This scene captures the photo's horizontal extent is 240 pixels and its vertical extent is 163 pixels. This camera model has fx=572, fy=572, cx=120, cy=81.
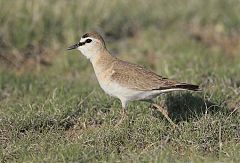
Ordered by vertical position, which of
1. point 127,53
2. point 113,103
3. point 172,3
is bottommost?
point 113,103

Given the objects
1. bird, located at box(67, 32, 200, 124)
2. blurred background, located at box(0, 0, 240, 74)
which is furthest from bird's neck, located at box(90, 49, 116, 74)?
blurred background, located at box(0, 0, 240, 74)

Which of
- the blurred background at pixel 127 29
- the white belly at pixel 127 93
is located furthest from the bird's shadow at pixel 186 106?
the blurred background at pixel 127 29

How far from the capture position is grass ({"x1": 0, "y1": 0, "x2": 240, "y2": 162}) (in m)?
5.46

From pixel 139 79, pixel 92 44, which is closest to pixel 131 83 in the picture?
pixel 139 79

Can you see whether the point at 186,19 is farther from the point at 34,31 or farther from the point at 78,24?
the point at 34,31

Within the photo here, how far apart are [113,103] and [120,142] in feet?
3.95

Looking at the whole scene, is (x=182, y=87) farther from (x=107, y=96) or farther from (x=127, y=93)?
(x=107, y=96)

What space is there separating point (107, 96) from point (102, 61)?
2.31 feet

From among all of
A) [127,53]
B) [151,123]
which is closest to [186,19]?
[127,53]

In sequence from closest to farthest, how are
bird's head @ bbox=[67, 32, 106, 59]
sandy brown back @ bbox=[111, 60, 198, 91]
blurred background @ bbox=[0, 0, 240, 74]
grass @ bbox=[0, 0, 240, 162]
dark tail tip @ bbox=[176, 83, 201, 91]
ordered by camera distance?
grass @ bbox=[0, 0, 240, 162] < dark tail tip @ bbox=[176, 83, 201, 91] < sandy brown back @ bbox=[111, 60, 198, 91] < bird's head @ bbox=[67, 32, 106, 59] < blurred background @ bbox=[0, 0, 240, 74]

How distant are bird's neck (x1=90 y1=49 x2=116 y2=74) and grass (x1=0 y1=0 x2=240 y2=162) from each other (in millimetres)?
547

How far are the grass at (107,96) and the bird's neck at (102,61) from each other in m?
0.55

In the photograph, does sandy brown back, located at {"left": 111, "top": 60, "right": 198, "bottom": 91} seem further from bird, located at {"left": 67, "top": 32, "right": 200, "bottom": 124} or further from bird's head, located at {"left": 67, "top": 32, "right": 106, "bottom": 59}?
bird's head, located at {"left": 67, "top": 32, "right": 106, "bottom": 59}

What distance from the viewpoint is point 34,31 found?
30.6 feet
